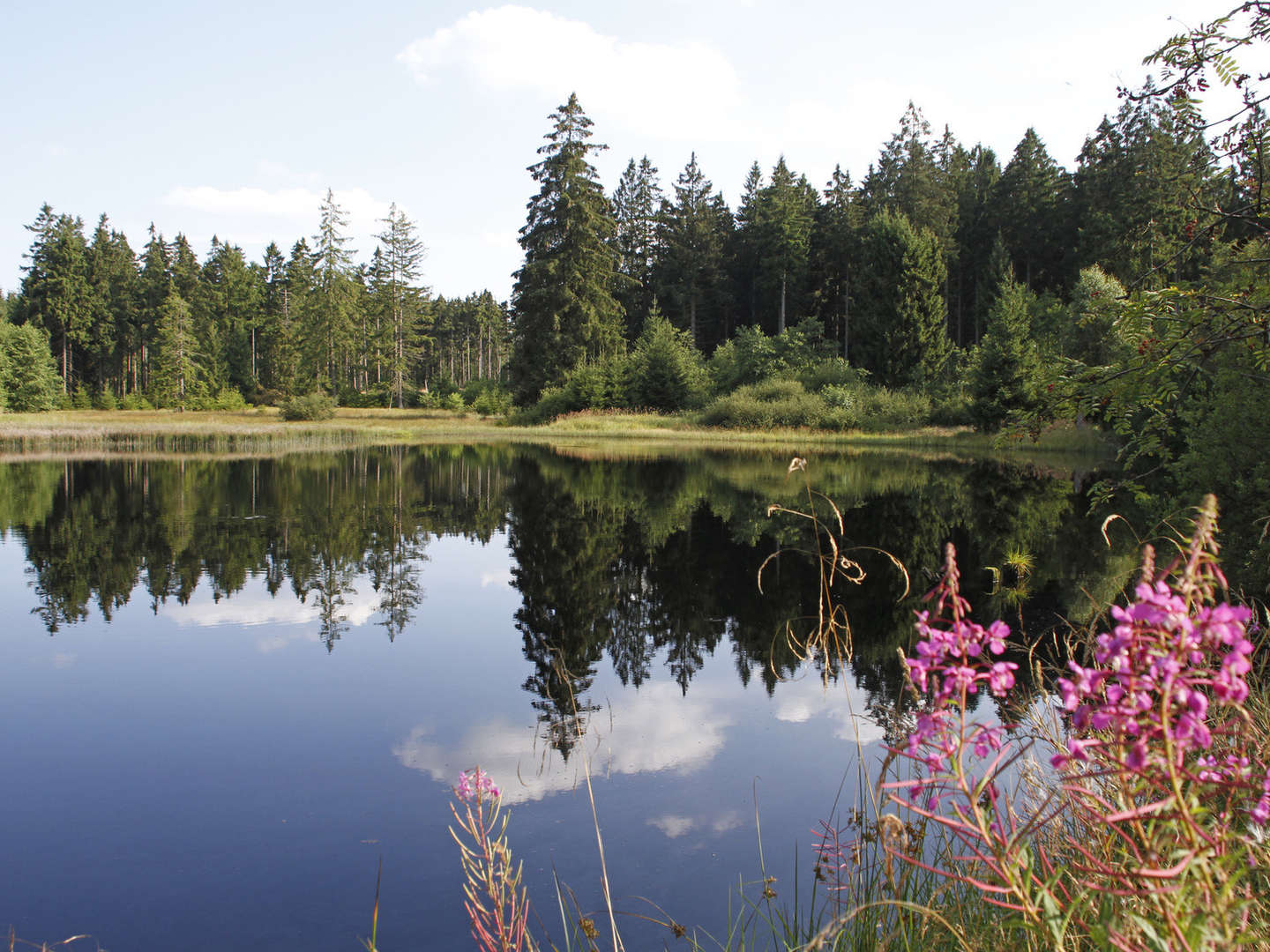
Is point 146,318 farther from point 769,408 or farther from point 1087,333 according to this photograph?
point 1087,333

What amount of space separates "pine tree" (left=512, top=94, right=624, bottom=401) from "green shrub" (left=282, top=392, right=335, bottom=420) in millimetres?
11000

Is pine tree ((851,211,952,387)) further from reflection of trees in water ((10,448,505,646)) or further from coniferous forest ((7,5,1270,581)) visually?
reflection of trees in water ((10,448,505,646))

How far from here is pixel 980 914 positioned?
8.91ft

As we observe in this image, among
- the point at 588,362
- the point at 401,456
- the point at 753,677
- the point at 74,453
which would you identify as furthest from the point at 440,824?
the point at 588,362

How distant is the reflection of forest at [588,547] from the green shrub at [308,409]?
82.8 feet

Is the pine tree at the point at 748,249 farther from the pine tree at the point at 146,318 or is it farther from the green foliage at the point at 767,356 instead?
the pine tree at the point at 146,318

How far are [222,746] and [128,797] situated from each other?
0.73 meters

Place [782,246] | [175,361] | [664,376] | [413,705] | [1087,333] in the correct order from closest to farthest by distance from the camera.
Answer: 1. [413,705]
2. [1087,333]
3. [664,376]
4. [782,246]
5. [175,361]

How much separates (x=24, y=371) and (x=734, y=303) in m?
47.3

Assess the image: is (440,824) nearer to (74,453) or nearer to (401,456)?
(401,456)

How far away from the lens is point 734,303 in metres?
62.1

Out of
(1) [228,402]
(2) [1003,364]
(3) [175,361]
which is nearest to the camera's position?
(2) [1003,364]

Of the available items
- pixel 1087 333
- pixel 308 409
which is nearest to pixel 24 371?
pixel 308 409

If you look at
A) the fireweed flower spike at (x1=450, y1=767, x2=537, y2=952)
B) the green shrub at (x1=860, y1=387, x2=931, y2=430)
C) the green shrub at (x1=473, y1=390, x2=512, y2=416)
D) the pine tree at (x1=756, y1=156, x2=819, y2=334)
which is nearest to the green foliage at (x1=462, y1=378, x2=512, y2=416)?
the green shrub at (x1=473, y1=390, x2=512, y2=416)
